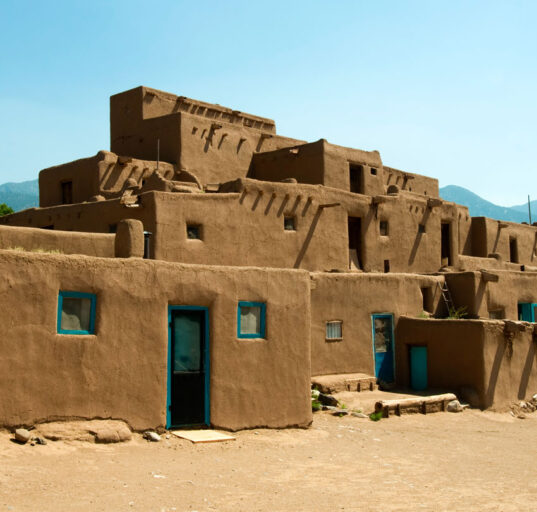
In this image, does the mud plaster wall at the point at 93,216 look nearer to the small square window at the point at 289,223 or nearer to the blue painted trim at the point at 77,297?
the small square window at the point at 289,223

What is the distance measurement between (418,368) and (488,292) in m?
3.93

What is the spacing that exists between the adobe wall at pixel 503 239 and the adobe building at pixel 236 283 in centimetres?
9

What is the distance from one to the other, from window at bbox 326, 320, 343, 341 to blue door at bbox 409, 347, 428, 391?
2.40m

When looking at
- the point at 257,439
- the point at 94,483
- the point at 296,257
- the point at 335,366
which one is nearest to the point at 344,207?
the point at 296,257

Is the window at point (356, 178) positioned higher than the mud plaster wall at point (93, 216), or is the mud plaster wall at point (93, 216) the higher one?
the window at point (356, 178)

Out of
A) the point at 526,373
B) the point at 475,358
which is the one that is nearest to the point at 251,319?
the point at 475,358

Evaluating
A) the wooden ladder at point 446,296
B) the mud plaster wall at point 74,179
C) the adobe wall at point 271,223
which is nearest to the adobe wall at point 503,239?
the adobe wall at point 271,223

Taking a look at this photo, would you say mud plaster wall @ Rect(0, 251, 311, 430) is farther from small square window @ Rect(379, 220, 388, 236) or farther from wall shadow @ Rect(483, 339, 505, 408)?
small square window @ Rect(379, 220, 388, 236)

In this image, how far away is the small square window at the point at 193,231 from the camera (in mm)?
16781

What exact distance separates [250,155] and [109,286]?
14.8 m

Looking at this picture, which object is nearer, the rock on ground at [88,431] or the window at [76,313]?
the rock on ground at [88,431]

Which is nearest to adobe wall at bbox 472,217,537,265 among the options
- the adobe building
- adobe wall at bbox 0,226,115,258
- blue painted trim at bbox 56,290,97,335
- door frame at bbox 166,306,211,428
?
the adobe building

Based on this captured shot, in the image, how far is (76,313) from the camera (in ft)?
30.9

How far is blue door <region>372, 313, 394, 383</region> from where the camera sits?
1709 cm
